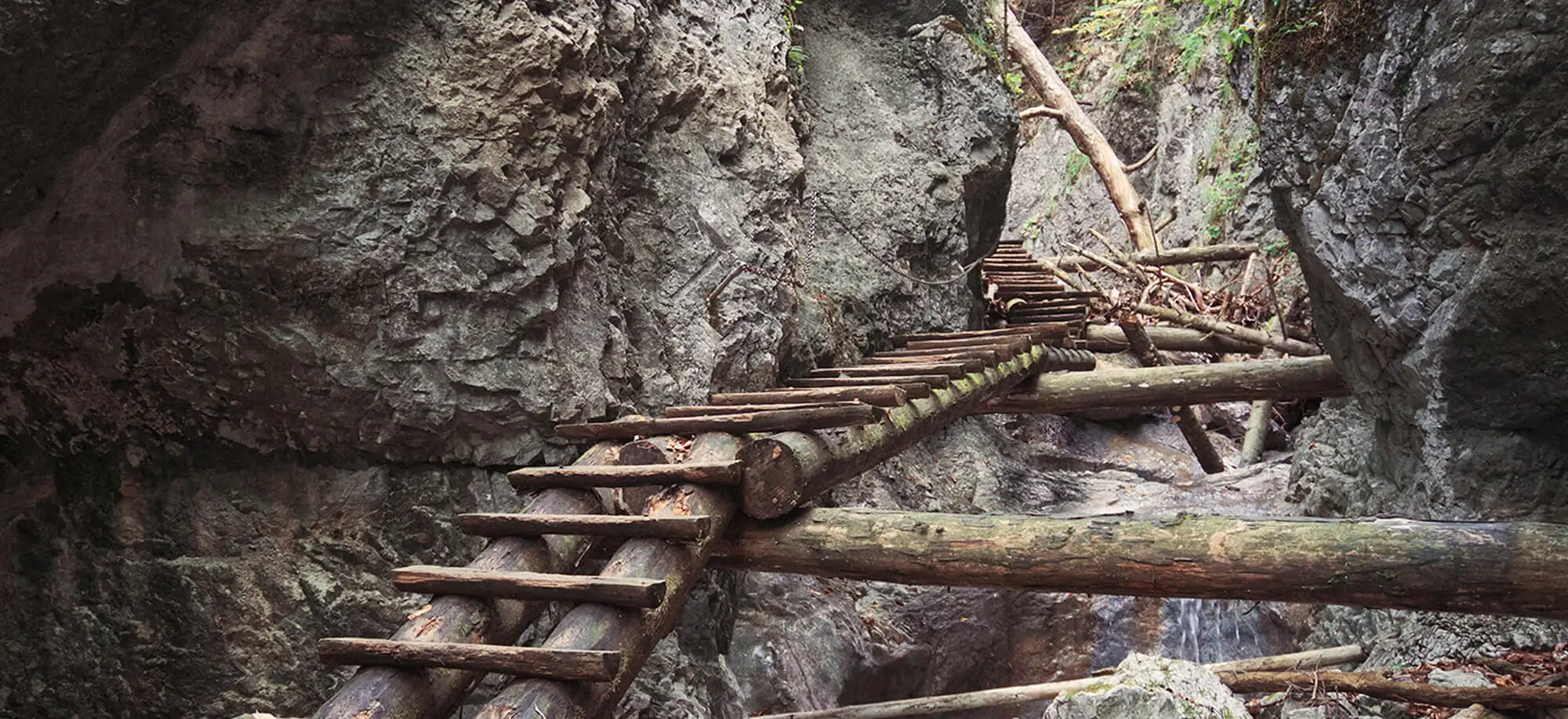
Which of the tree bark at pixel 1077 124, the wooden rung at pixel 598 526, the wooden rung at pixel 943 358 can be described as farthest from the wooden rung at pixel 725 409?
the tree bark at pixel 1077 124

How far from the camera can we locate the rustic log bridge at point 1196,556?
2.77 metres

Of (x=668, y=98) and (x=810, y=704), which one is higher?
(x=668, y=98)

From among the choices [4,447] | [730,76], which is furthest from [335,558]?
[730,76]

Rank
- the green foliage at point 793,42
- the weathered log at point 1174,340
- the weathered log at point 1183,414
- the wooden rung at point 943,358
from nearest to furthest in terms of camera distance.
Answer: the wooden rung at point 943,358, the green foliage at point 793,42, the weathered log at point 1183,414, the weathered log at point 1174,340

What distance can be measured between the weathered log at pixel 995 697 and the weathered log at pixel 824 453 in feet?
3.43

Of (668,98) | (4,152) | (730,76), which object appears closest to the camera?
(4,152)

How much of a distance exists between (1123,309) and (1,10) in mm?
7562

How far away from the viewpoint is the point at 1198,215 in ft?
37.2

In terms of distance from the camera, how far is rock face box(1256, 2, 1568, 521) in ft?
11.6

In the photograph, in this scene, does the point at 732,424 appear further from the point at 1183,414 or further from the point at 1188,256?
the point at 1188,256

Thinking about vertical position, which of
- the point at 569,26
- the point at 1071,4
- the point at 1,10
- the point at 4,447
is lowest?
the point at 4,447

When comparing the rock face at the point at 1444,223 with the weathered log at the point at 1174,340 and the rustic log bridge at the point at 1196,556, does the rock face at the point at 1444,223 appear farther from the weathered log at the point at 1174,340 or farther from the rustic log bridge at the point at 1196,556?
the weathered log at the point at 1174,340

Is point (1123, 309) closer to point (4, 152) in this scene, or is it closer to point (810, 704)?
point (810, 704)

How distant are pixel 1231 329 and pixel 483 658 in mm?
7512
